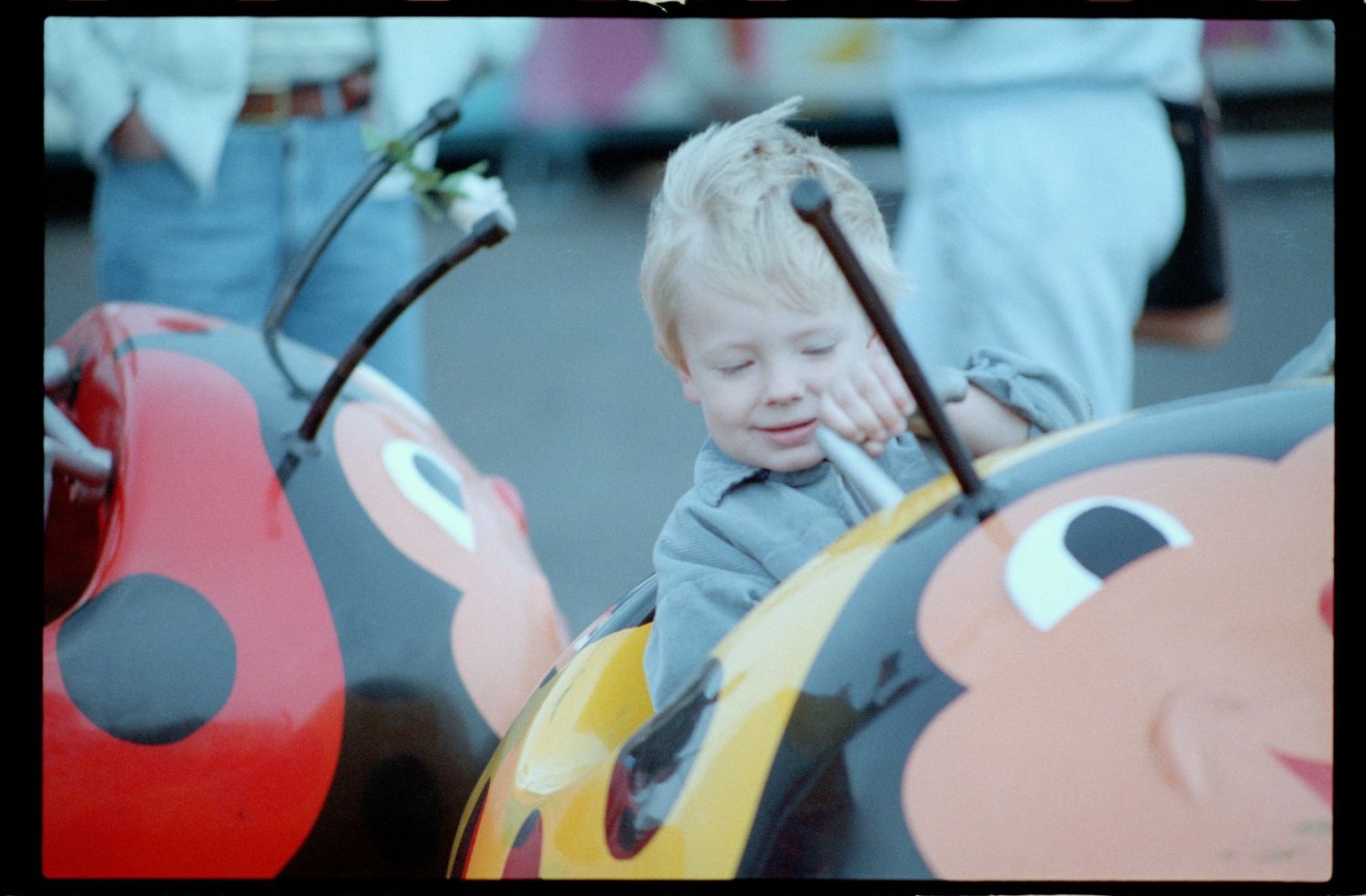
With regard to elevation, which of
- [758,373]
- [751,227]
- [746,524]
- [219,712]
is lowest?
[219,712]

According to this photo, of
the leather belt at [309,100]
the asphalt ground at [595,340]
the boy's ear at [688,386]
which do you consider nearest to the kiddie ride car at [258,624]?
the asphalt ground at [595,340]

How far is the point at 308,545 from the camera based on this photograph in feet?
4.33

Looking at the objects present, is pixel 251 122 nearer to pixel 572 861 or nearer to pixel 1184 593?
pixel 572 861

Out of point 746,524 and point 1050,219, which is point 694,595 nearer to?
point 746,524

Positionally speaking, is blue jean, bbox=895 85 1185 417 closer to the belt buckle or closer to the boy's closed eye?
the boy's closed eye

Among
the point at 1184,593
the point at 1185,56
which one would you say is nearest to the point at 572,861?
the point at 1184,593

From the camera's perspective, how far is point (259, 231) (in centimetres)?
190

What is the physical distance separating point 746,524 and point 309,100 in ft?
3.06

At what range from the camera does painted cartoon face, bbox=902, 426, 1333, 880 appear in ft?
2.81

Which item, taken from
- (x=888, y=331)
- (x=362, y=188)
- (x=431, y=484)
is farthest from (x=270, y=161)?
(x=888, y=331)

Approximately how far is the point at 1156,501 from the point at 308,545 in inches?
27.5

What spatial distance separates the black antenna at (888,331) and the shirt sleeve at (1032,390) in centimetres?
22

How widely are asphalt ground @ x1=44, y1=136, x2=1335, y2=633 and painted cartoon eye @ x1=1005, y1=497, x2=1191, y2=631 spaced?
0.29 m

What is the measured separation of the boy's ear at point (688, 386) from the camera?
47.1 inches
